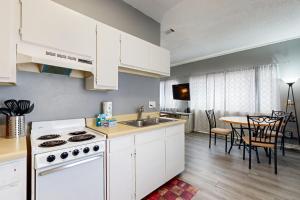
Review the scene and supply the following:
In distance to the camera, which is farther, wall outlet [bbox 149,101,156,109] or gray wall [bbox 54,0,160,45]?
wall outlet [bbox 149,101,156,109]

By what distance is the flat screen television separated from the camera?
542 centimetres

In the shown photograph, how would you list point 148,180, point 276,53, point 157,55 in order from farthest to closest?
1. point 276,53
2. point 157,55
3. point 148,180

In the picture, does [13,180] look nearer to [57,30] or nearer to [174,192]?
[57,30]

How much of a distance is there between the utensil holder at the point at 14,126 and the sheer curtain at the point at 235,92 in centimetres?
486

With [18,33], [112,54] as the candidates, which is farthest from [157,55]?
[18,33]

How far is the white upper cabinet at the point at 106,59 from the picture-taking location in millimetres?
1665

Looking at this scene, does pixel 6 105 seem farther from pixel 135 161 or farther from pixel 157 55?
pixel 157 55

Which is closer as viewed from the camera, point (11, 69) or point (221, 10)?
point (11, 69)

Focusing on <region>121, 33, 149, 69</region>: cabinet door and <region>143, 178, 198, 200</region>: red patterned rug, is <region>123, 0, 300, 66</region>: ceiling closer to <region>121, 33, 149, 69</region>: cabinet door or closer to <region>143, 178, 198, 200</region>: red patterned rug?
<region>121, 33, 149, 69</region>: cabinet door

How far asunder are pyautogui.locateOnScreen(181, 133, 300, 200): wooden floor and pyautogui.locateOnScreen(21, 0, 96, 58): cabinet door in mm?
2313

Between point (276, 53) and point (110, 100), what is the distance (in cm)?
441

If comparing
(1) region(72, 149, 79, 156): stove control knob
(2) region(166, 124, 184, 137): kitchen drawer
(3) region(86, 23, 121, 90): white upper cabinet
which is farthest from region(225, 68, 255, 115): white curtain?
(1) region(72, 149, 79, 156): stove control knob

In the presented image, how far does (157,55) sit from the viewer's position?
7.77 ft

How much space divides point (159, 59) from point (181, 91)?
3.39 metres
